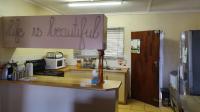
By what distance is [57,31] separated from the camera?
102 inches

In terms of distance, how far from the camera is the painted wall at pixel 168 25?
442 cm

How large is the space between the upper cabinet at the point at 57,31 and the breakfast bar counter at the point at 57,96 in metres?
0.55

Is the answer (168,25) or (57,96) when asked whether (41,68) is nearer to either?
(57,96)

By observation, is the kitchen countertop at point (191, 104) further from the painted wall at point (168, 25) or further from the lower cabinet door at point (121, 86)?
the painted wall at point (168, 25)

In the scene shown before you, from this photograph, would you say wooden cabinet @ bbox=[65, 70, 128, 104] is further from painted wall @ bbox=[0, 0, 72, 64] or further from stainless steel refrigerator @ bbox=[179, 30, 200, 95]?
stainless steel refrigerator @ bbox=[179, 30, 200, 95]

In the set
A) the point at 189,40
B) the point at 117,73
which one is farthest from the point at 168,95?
the point at 189,40

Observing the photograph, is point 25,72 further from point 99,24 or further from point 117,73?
point 117,73

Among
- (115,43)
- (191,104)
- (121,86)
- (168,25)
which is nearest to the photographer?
(191,104)

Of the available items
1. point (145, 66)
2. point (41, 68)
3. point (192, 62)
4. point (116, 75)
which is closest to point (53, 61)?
point (41, 68)

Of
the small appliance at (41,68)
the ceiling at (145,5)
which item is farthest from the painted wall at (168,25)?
the small appliance at (41,68)

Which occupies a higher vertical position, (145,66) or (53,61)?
(53,61)

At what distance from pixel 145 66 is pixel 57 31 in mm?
2552

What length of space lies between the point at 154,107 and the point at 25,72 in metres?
2.86

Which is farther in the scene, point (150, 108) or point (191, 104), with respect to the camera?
point (150, 108)
